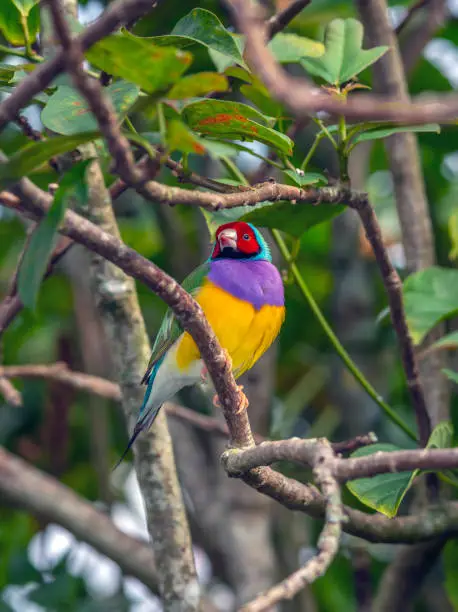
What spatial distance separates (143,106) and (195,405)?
9.77 ft

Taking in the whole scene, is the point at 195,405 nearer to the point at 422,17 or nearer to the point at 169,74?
the point at 422,17

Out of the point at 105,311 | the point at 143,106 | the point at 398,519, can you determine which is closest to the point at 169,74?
the point at 143,106

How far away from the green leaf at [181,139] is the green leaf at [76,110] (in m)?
0.18

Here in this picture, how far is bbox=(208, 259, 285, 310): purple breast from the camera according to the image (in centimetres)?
269

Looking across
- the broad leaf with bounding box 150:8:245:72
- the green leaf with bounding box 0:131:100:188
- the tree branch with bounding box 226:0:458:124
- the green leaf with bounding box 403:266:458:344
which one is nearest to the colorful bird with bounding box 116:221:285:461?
the green leaf with bounding box 403:266:458:344

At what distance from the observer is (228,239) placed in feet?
9.59

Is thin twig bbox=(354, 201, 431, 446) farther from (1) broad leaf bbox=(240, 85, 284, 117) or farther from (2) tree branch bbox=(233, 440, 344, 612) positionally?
(2) tree branch bbox=(233, 440, 344, 612)

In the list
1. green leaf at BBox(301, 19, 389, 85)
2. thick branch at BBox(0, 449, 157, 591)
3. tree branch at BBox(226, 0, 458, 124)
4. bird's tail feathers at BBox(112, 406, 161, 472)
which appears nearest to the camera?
tree branch at BBox(226, 0, 458, 124)

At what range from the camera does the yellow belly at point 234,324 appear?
2.67m

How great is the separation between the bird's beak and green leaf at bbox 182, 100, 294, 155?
1.07 m

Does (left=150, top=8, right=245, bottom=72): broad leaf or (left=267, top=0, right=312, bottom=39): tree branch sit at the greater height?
(left=267, top=0, right=312, bottom=39): tree branch

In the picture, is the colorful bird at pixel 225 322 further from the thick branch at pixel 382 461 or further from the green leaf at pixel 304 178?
the thick branch at pixel 382 461

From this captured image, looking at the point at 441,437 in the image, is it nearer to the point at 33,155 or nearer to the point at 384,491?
the point at 384,491

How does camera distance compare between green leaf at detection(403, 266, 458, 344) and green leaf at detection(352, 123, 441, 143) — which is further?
green leaf at detection(403, 266, 458, 344)
